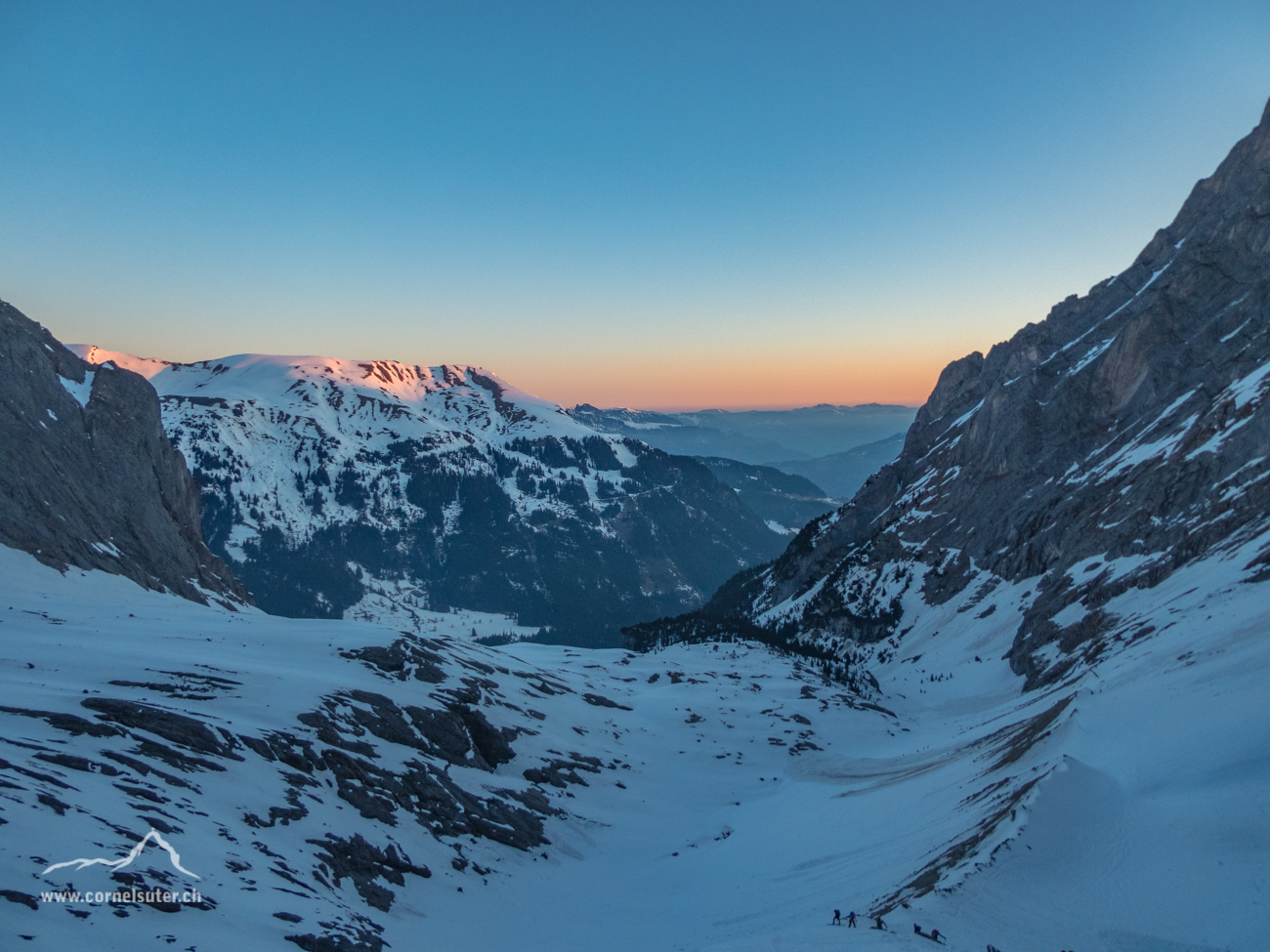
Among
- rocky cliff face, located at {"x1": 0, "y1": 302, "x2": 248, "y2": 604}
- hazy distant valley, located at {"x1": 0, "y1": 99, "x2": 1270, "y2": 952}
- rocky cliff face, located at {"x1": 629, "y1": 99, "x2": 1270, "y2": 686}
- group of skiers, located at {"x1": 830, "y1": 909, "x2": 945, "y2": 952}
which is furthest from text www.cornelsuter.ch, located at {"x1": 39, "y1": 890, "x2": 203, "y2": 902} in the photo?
rocky cliff face, located at {"x1": 629, "y1": 99, "x2": 1270, "y2": 686}

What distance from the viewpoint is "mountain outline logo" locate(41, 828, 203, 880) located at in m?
20.9

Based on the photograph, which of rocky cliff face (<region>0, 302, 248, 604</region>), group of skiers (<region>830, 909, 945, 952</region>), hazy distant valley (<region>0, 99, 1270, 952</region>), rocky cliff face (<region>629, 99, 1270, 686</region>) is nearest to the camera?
group of skiers (<region>830, 909, 945, 952</region>)

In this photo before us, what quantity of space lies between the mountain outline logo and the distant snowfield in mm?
350

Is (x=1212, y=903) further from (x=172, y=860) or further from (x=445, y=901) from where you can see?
(x=172, y=860)

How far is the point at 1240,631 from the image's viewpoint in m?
48.4

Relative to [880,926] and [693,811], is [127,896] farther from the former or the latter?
[693,811]

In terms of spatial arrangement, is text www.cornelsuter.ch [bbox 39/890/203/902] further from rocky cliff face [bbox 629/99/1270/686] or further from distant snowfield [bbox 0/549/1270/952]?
rocky cliff face [bbox 629/99/1270/686]

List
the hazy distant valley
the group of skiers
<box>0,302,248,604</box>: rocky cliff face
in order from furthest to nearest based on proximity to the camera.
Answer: <box>0,302,248,604</box>: rocky cliff face, the hazy distant valley, the group of skiers

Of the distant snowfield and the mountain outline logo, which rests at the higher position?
the mountain outline logo

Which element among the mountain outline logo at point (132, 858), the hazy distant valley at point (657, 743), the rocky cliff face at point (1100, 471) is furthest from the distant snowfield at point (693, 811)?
the rocky cliff face at point (1100, 471)

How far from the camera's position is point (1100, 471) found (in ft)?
409

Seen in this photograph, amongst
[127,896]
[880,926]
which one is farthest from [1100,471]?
[127,896]

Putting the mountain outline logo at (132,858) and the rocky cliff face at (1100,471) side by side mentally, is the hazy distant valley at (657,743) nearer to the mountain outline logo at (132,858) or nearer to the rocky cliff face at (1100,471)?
the mountain outline logo at (132,858)

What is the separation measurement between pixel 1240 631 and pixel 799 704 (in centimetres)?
5055
